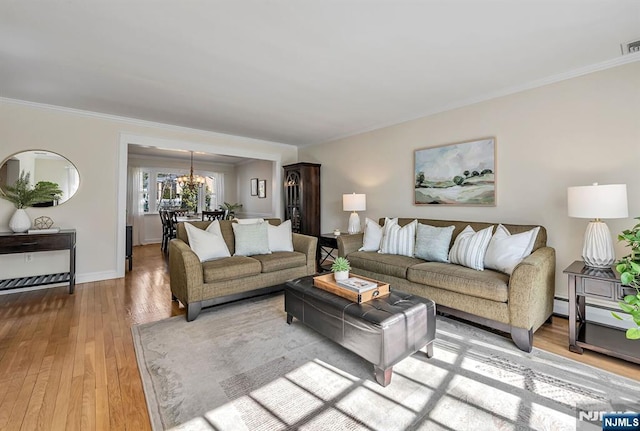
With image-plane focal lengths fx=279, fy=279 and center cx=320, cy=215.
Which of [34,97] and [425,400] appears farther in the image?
[34,97]

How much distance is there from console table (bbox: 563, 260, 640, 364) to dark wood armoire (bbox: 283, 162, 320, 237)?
3.86 meters

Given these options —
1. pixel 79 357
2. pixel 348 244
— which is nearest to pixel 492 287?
pixel 348 244

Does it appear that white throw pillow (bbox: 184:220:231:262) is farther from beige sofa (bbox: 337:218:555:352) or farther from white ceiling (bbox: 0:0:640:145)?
beige sofa (bbox: 337:218:555:352)

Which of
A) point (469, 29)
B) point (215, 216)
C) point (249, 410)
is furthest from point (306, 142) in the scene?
point (249, 410)

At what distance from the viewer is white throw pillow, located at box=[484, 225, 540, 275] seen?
247 centimetres

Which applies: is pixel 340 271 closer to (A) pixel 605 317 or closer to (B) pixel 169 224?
(A) pixel 605 317

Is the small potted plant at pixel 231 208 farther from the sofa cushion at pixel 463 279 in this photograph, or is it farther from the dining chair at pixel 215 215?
the sofa cushion at pixel 463 279

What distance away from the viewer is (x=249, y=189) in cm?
799

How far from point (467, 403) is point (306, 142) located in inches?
195

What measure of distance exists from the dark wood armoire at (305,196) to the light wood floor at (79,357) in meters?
2.59

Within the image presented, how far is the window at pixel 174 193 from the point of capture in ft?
24.4

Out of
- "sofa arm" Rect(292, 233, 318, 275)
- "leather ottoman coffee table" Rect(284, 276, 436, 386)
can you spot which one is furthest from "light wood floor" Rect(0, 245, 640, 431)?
"sofa arm" Rect(292, 233, 318, 275)

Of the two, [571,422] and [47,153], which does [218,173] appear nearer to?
[47,153]

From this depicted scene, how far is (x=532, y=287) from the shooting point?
2.11 m
